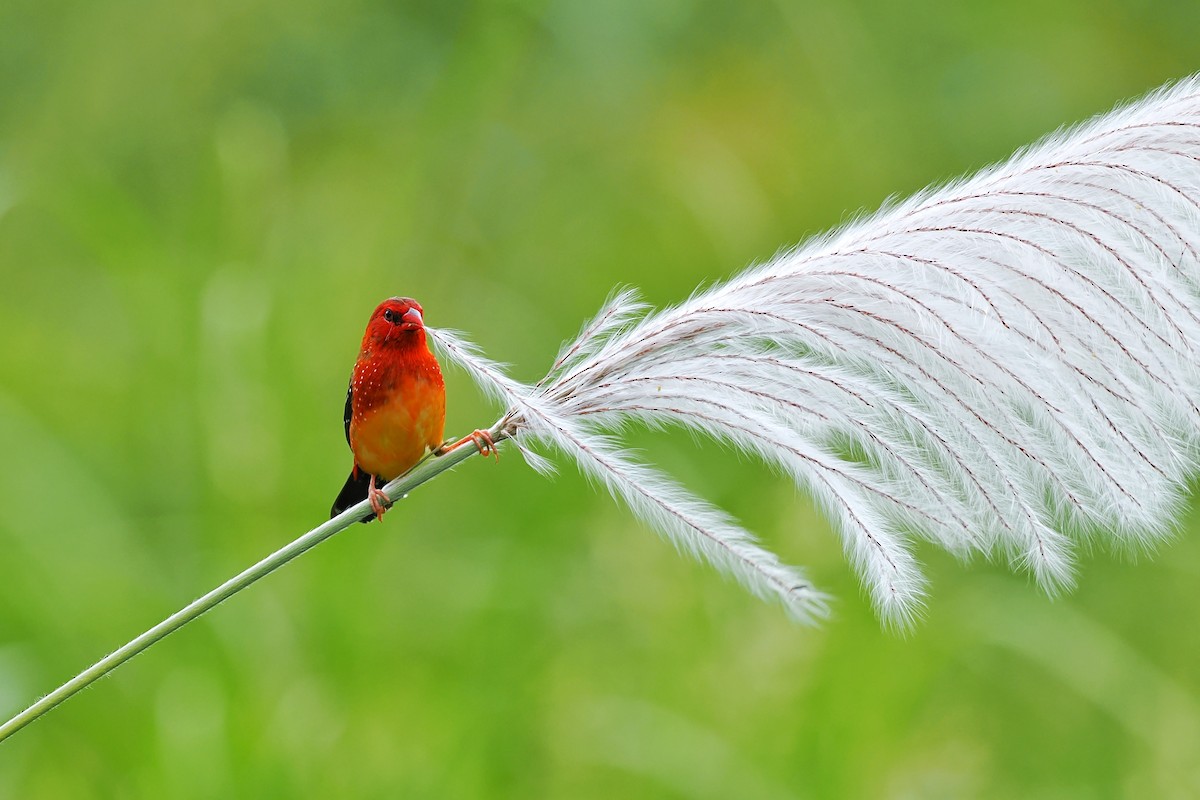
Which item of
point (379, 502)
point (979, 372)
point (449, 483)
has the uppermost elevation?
point (379, 502)

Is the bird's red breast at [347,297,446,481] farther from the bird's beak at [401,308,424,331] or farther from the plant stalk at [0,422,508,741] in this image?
the plant stalk at [0,422,508,741]

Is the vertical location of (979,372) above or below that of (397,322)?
below

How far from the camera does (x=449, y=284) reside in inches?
124

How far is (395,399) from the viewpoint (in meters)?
1.40

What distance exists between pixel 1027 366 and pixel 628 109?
143 inches

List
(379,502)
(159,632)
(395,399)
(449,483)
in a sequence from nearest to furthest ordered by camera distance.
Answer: (159,632), (379,502), (395,399), (449,483)

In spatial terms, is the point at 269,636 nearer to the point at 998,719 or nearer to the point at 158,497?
the point at 158,497

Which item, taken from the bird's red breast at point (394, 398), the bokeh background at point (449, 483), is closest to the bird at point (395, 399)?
the bird's red breast at point (394, 398)

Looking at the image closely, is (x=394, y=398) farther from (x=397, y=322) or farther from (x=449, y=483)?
(x=449, y=483)

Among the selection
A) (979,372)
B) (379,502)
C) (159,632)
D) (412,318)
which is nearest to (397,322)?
(412,318)

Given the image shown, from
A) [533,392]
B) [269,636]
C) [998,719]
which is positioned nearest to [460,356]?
[533,392]

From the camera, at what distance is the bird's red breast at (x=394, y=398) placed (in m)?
1.37

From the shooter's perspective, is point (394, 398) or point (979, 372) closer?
point (979, 372)

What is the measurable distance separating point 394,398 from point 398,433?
0.19ft
